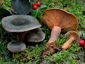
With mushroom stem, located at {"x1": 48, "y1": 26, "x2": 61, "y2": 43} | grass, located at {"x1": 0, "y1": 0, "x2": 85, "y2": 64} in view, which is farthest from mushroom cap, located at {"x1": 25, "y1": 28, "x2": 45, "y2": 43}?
mushroom stem, located at {"x1": 48, "y1": 26, "x2": 61, "y2": 43}

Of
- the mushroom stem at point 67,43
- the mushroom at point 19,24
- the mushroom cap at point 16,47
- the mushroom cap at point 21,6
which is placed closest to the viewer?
the mushroom at point 19,24

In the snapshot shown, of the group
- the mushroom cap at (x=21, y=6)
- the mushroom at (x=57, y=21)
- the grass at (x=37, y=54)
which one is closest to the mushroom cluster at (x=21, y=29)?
the grass at (x=37, y=54)

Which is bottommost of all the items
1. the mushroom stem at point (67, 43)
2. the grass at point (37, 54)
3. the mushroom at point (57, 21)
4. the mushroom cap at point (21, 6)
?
the grass at point (37, 54)

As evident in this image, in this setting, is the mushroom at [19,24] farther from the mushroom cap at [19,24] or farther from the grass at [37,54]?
the grass at [37,54]

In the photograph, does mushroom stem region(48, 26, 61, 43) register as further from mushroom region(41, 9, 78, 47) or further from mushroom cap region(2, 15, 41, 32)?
mushroom cap region(2, 15, 41, 32)

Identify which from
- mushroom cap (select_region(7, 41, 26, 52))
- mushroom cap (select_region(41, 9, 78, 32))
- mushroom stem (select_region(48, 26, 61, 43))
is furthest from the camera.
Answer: mushroom stem (select_region(48, 26, 61, 43))
